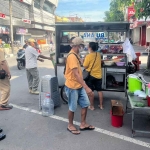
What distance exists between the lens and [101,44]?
668 cm

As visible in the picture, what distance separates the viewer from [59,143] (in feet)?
12.3

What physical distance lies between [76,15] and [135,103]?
7389cm

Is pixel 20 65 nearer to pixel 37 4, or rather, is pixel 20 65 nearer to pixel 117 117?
pixel 117 117

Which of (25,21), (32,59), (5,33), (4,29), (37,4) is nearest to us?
(32,59)

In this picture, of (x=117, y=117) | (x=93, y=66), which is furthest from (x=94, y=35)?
(x=117, y=117)

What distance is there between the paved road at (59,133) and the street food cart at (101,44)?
3.10ft

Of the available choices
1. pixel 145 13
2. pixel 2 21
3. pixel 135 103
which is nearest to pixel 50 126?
pixel 135 103

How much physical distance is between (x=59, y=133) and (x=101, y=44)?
346 centimetres

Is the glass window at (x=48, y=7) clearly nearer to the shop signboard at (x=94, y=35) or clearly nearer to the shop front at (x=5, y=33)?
the shop front at (x=5, y=33)

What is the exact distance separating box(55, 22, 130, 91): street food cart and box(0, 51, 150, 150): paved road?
94 centimetres

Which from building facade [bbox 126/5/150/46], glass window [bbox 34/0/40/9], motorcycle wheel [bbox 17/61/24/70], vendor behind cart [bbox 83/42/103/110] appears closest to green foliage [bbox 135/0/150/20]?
Result: vendor behind cart [bbox 83/42/103/110]

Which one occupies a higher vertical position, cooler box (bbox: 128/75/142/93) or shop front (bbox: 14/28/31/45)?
shop front (bbox: 14/28/31/45)

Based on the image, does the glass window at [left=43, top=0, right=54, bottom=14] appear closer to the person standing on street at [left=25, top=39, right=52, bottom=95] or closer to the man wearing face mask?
the person standing on street at [left=25, top=39, right=52, bottom=95]

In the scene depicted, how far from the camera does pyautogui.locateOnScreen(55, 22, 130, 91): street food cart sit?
5.94 meters
